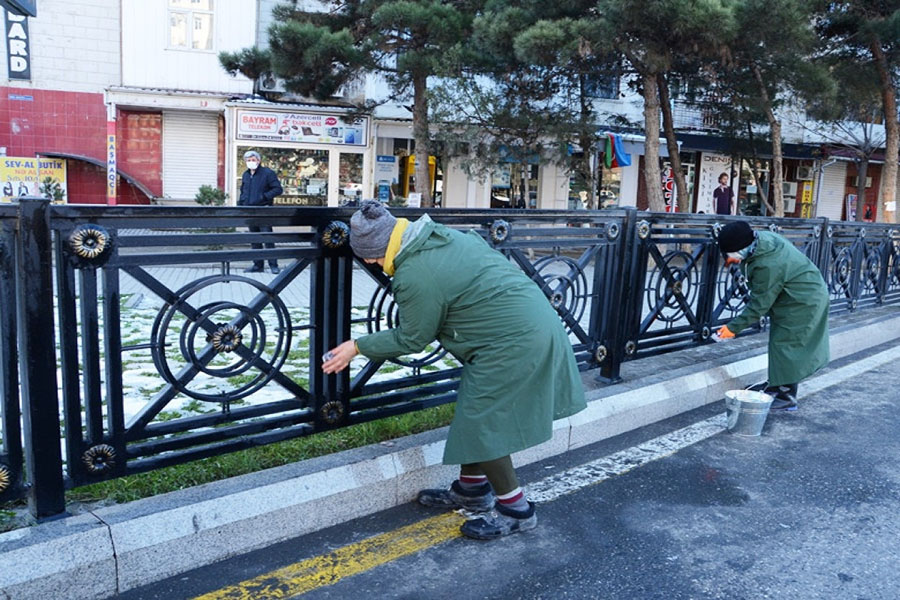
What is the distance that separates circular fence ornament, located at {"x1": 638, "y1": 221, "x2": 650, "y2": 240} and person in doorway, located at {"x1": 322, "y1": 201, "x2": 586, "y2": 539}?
83.9 inches

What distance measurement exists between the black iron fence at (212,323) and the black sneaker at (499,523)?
0.86 m

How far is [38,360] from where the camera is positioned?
2.76 metres

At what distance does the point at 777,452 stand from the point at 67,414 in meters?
3.89

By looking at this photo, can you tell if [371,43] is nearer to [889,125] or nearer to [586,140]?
[586,140]

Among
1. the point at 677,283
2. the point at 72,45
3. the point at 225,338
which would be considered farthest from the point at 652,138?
the point at 72,45

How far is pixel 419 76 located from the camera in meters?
14.8

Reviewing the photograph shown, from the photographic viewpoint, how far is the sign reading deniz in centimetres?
1752

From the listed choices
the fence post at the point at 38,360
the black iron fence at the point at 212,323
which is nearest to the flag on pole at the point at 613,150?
the black iron fence at the point at 212,323

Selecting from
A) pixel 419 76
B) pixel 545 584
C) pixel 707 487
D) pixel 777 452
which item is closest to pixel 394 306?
pixel 545 584

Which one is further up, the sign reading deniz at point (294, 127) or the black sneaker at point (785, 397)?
the sign reading deniz at point (294, 127)

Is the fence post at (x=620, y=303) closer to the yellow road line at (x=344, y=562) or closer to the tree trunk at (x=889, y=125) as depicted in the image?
the yellow road line at (x=344, y=562)

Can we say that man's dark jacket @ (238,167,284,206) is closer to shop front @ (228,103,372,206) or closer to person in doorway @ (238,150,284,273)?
person in doorway @ (238,150,284,273)

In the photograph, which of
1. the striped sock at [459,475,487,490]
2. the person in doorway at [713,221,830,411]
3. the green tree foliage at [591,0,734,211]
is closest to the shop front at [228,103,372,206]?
the green tree foliage at [591,0,734,211]

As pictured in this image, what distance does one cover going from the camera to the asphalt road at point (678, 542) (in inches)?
117
